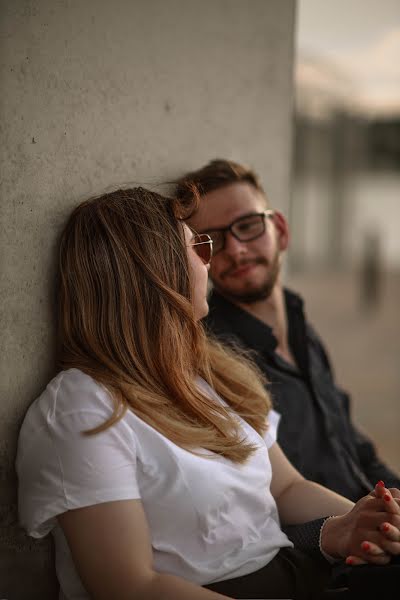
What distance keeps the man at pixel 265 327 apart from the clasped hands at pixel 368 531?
1.96ft

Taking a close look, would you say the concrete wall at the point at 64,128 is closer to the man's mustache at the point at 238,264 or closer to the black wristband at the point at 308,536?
the man's mustache at the point at 238,264

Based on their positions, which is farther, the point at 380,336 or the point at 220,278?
the point at 380,336

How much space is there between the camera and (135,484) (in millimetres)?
1451

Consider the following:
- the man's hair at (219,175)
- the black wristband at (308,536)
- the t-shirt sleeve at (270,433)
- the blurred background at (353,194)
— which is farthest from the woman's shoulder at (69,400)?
the blurred background at (353,194)

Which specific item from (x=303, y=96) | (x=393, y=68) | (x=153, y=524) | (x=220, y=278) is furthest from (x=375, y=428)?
(x=303, y=96)

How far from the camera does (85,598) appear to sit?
160 cm

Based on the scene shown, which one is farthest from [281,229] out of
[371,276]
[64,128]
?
[371,276]

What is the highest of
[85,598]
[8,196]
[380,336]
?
[8,196]

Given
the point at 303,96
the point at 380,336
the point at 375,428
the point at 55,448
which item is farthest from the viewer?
the point at 303,96

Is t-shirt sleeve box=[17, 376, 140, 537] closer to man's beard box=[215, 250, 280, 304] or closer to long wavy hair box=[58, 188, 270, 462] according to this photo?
long wavy hair box=[58, 188, 270, 462]

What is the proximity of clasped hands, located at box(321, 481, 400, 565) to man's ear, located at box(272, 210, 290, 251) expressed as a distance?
1.34m

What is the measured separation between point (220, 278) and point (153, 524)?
47.9 inches

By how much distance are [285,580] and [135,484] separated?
1.80ft

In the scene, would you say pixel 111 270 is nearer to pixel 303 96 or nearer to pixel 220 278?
pixel 220 278
